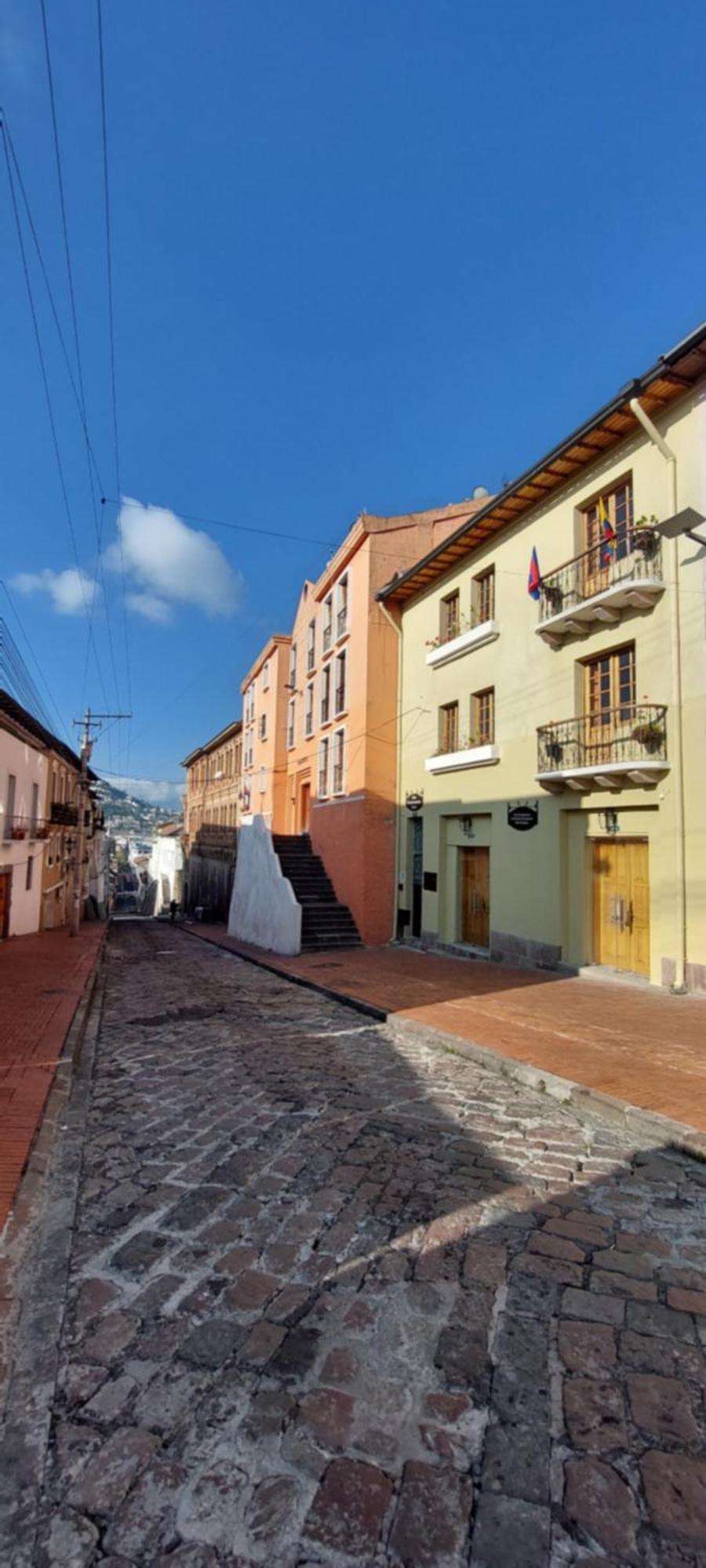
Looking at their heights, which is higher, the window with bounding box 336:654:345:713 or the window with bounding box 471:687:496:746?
the window with bounding box 336:654:345:713

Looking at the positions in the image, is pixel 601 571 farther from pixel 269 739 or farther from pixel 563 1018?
pixel 269 739

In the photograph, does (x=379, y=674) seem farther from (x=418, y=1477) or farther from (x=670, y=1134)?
(x=418, y=1477)

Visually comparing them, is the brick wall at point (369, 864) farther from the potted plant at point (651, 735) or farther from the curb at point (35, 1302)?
Result: the curb at point (35, 1302)

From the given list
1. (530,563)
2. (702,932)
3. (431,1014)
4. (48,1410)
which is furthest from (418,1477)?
(530,563)

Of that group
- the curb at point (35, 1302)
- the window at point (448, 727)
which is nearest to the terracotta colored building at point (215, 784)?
the window at point (448, 727)

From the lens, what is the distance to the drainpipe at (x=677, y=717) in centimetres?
925

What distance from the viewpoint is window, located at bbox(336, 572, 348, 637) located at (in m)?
19.2

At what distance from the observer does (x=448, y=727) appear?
50.9 feet

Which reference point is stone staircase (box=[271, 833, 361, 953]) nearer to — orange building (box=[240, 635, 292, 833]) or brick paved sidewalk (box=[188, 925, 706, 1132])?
brick paved sidewalk (box=[188, 925, 706, 1132])

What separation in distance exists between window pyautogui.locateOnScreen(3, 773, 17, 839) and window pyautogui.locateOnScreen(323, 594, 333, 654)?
9.56m

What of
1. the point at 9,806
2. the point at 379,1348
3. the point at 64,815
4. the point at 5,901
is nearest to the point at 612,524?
the point at 379,1348

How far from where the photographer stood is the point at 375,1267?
304 centimetres

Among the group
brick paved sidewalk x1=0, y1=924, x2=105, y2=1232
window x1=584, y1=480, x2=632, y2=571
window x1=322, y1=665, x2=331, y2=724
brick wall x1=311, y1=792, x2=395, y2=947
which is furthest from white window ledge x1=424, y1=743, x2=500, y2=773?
brick paved sidewalk x1=0, y1=924, x2=105, y2=1232

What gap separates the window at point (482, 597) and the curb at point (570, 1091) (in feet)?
29.7
